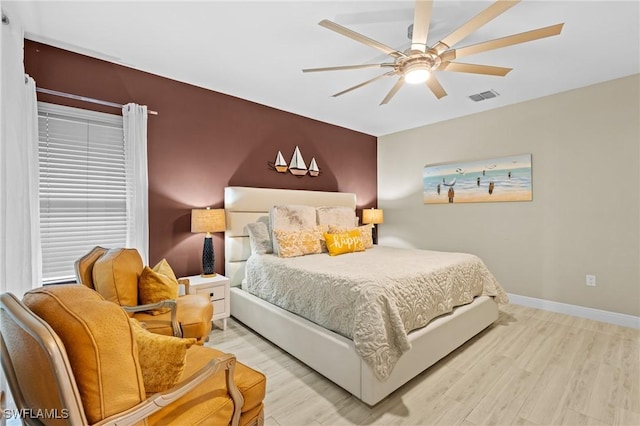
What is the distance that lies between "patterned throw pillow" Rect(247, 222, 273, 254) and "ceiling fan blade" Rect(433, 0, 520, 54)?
94.3 inches

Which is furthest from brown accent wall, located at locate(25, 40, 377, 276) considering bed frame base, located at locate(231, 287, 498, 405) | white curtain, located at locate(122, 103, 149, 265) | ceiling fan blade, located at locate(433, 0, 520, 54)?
ceiling fan blade, located at locate(433, 0, 520, 54)

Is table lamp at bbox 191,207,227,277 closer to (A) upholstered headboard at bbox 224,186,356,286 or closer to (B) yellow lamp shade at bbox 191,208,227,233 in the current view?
(B) yellow lamp shade at bbox 191,208,227,233

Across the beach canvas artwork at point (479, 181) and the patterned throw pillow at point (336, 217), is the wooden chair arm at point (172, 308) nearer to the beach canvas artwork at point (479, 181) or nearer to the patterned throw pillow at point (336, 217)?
the patterned throw pillow at point (336, 217)

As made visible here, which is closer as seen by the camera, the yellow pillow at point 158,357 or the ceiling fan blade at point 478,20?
the yellow pillow at point 158,357

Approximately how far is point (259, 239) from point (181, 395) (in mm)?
2294

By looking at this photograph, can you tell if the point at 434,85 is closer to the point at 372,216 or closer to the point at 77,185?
the point at 372,216

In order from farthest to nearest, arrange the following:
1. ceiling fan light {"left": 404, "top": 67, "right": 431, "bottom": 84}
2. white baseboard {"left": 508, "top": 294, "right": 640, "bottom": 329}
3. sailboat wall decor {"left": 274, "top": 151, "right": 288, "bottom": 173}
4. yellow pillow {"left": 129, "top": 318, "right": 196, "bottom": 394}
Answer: sailboat wall decor {"left": 274, "top": 151, "right": 288, "bottom": 173} < white baseboard {"left": 508, "top": 294, "right": 640, "bottom": 329} < ceiling fan light {"left": 404, "top": 67, "right": 431, "bottom": 84} < yellow pillow {"left": 129, "top": 318, "right": 196, "bottom": 394}

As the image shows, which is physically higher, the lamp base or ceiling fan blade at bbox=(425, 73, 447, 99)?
ceiling fan blade at bbox=(425, 73, 447, 99)

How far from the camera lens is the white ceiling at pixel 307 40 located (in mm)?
2025

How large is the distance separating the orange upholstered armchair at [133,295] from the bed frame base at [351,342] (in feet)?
2.21

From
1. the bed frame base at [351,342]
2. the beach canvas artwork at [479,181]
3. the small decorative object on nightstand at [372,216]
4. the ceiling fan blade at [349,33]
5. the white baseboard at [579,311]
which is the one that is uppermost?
the ceiling fan blade at [349,33]

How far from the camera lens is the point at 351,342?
195 cm

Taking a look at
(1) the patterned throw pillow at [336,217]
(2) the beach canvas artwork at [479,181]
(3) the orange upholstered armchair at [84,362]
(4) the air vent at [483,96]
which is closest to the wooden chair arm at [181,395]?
(3) the orange upholstered armchair at [84,362]

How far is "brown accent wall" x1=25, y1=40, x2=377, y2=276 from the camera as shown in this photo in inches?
102
